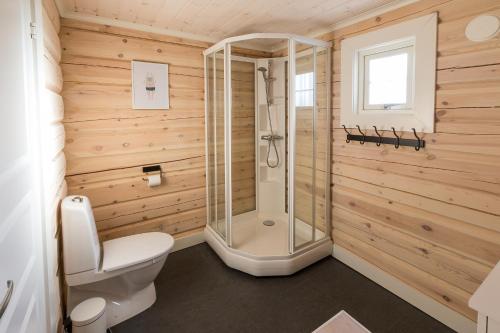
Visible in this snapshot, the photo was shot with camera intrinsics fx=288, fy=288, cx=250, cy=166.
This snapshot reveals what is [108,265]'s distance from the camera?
A: 79.2 inches

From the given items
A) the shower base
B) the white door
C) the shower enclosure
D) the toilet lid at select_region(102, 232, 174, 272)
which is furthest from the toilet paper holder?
the white door

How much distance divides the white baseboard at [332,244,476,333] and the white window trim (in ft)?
4.02

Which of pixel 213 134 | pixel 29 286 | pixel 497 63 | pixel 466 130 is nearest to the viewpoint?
pixel 29 286

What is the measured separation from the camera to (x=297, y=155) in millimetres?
2578

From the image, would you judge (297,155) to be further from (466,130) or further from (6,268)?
(6,268)

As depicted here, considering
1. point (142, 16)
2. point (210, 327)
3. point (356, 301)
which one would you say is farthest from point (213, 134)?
point (356, 301)

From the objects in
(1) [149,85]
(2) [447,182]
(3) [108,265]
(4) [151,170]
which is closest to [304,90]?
(2) [447,182]

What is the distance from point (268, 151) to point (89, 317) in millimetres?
2425

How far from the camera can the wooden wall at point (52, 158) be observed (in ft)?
5.08

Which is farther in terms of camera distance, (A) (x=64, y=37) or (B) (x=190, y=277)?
(B) (x=190, y=277)

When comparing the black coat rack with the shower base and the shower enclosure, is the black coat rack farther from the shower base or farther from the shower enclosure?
the shower base

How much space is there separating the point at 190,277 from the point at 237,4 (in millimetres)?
2346

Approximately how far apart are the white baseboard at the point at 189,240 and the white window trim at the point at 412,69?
196cm

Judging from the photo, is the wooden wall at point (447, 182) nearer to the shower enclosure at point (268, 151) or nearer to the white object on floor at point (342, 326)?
the shower enclosure at point (268, 151)
